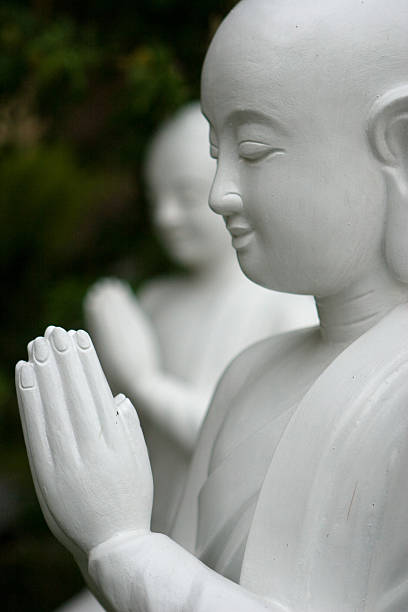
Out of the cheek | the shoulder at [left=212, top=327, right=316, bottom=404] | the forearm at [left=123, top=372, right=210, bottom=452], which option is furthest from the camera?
the forearm at [left=123, top=372, right=210, bottom=452]

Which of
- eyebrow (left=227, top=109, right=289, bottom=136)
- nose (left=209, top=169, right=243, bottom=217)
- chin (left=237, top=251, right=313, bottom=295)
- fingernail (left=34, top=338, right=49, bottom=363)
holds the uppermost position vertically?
eyebrow (left=227, top=109, right=289, bottom=136)

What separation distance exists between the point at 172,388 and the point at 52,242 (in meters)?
1.17

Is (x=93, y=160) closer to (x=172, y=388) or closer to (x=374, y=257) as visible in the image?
(x=172, y=388)

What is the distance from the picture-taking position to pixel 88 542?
137cm

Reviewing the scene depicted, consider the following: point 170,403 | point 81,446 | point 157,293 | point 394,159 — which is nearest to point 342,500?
point 81,446

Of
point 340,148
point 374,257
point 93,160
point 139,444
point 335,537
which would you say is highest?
point 93,160

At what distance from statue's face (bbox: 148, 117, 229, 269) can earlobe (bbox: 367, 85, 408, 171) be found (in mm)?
1735

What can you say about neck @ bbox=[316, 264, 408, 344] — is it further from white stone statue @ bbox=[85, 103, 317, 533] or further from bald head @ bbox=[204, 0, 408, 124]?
white stone statue @ bbox=[85, 103, 317, 533]

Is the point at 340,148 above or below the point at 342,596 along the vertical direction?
above

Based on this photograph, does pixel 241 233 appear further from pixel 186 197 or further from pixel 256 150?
pixel 186 197

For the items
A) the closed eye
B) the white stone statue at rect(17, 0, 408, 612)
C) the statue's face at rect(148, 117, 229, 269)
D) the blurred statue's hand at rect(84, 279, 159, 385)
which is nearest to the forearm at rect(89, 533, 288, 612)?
the white stone statue at rect(17, 0, 408, 612)

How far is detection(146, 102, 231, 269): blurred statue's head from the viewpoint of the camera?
123 inches

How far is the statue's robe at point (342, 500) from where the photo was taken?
1.31m

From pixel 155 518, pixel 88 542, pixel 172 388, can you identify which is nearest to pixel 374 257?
pixel 88 542
